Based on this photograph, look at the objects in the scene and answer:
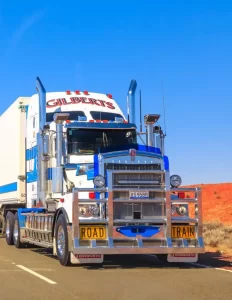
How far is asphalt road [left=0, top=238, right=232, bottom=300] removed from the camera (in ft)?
33.6

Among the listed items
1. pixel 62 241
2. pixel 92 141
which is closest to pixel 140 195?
pixel 62 241

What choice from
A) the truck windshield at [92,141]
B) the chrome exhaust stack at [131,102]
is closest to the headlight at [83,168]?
the truck windshield at [92,141]

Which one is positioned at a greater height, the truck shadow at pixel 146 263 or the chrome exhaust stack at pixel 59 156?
the chrome exhaust stack at pixel 59 156

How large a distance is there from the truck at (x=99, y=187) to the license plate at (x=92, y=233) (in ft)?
0.07

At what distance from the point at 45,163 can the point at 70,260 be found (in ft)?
11.9

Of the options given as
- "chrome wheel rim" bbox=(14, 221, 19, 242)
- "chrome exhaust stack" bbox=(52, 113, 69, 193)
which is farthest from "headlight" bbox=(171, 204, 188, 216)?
"chrome wheel rim" bbox=(14, 221, 19, 242)

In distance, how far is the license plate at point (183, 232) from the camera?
46.1 feet

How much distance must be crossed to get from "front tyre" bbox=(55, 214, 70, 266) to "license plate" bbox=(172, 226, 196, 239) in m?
2.51

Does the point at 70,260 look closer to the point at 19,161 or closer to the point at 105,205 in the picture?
the point at 105,205

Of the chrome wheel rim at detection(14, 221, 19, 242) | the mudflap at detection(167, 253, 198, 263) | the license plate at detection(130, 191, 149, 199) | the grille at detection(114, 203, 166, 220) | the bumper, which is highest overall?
the license plate at detection(130, 191, 149, 199)

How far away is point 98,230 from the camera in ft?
44.6

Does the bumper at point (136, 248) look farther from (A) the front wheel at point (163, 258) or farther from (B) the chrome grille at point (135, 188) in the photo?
(A) the front wheel at point (163, 258)

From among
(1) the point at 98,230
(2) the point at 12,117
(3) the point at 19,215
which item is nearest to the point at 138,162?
(1) the point at 98,230

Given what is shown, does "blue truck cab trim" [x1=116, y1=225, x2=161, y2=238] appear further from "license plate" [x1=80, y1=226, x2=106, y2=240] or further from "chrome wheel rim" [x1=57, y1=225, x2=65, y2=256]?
"chrome wheel rim" [x1=57, y1=225, x2=65, y2=256]
